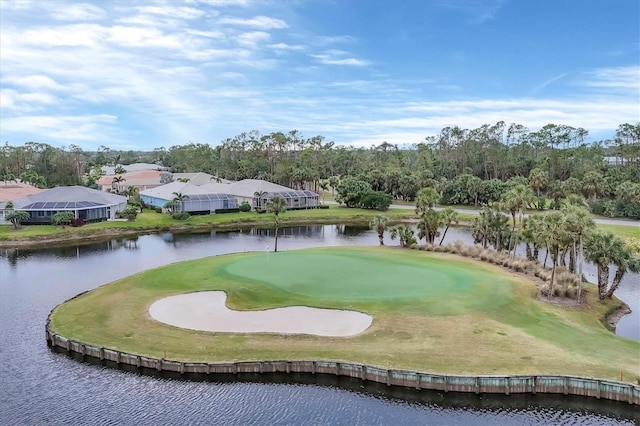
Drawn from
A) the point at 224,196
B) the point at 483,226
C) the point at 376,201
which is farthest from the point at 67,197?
the point at 483,226

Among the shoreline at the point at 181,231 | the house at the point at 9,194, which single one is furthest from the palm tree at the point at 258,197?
the house at the point at 9,194

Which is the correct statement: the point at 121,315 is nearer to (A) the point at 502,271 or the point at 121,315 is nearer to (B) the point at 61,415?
(B) the point at 61,415

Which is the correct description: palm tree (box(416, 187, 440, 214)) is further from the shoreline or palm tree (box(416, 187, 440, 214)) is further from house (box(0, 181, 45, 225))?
house (box(0, 181, 45, 225))

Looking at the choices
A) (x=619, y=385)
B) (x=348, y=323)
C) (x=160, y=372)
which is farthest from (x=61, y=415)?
(x=619, y=385)

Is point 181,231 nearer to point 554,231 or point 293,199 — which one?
point 293,199

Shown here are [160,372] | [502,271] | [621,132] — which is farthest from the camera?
[621,132]

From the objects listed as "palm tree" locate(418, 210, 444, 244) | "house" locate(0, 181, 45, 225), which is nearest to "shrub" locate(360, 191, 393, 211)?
"palm tree" locate(418, 210, 444, 244)

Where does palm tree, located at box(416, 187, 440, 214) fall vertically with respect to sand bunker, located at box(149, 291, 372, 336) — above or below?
above
